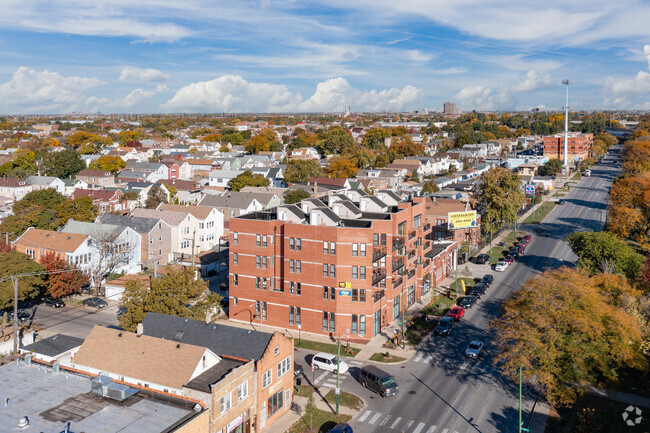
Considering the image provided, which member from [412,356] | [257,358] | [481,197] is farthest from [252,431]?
[481,197]

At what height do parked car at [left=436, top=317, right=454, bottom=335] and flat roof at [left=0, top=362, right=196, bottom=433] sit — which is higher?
flat roof at [left=0, top=362, right=196, bottom=433]

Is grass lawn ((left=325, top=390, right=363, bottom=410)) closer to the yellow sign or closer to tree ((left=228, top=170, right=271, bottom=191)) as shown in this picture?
the yellow sign

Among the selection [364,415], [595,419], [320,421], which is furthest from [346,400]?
[595,419]

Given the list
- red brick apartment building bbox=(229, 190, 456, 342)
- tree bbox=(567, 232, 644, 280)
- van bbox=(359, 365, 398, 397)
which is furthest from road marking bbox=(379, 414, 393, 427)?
tree bbox=(567, 232, 644, 280)

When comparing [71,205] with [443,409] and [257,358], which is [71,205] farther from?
[443,409]

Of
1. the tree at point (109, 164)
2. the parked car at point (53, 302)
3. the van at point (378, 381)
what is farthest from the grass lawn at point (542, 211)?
the tree at point (109, 164)

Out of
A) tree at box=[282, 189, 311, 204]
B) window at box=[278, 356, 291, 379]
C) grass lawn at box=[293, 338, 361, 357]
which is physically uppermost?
tree at box=[282, 189, 311, 204]

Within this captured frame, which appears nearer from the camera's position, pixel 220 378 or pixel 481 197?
pixel 220 378
